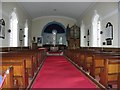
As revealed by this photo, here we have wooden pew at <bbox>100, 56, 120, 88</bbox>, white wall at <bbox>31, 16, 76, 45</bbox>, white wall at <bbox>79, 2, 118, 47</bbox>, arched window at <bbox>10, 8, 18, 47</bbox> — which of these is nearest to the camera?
wooden pew at <bbox>100, 56, 120, 88</bbox>

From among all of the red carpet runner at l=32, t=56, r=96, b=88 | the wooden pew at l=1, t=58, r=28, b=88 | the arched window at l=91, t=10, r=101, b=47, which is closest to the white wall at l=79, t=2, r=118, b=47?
the arched window at l=91, t=10, r=101, b=47

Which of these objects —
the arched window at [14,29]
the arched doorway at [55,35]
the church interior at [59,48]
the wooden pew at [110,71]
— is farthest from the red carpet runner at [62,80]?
the arched doorway at [55,35]

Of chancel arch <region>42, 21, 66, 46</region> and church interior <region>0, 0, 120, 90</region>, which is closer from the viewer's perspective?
church interior <region>0, 0, 120, 90</region>

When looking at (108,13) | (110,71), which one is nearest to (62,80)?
(110,71)

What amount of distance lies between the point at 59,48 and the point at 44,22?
3.53 metres

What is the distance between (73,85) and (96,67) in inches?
26.7

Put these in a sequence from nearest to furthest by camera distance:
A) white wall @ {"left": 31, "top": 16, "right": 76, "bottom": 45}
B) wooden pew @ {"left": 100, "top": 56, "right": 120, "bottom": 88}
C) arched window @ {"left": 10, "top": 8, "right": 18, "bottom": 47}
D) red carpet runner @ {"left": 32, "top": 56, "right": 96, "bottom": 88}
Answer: wooden pew @ {"left": 100, "top": 56, "right": 120, "bottom": 88}, red carpet runner @ {"left": 32, "top": 56, "right": 96, "bottom": 88}, arched window @ {"left": 10, "top": 8, "right": 18, "bottom": 47}, white wall @ {"left": 31, "top": 16, "right": 76, "bottom": 45}

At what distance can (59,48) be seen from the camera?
21469 mm

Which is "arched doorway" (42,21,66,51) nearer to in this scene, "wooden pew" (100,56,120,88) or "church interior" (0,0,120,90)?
"church interior" (0,0,120,90)

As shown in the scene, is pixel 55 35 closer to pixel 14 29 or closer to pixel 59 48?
pixel 59 48

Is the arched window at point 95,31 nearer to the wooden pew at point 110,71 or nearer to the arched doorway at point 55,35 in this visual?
the wooden pew at point 110,71

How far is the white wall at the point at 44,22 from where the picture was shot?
21.6 metres

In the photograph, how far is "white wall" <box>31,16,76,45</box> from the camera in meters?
21.6

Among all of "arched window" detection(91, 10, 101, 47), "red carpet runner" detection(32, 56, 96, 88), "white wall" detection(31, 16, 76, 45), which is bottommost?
"red carpet runner" detection(32, 56, 96, 88)
